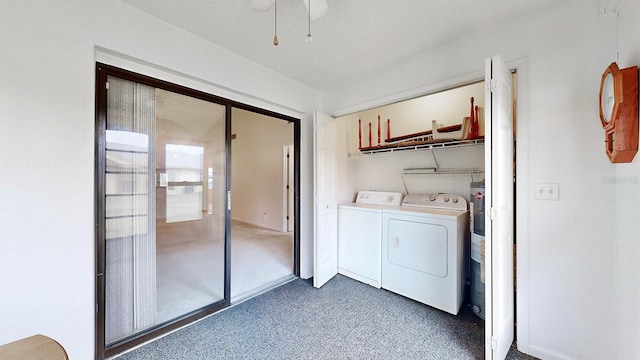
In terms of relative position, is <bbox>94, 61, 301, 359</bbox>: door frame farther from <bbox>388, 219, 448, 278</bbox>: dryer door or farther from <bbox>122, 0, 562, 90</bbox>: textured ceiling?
<bbox>388, 219, 448, 278</bbox>: dryer door

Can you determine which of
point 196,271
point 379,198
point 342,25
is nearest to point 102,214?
point 196,271

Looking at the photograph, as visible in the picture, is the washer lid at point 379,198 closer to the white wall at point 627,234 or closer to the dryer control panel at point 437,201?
the dryer control panel at point 437,201

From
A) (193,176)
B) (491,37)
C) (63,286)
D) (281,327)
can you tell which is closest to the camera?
(63,286)

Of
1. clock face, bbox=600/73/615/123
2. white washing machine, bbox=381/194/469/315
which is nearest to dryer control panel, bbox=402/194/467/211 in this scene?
white washing machine, bbox=381/194/469/315

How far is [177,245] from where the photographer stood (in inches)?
92.0

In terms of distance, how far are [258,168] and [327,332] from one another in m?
4.40

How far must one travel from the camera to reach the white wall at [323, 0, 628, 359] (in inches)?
57.7

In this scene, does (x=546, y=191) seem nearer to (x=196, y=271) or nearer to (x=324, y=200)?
(x=324, y=200)

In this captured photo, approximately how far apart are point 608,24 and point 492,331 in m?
2.07

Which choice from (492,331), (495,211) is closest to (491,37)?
(495,211)

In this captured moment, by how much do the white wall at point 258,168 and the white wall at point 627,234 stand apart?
437 centimetres

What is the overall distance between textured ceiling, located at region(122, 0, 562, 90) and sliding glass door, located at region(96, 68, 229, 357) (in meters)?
0.59

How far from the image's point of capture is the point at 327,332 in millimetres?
1951

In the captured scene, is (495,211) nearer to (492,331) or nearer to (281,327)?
(492,331)
